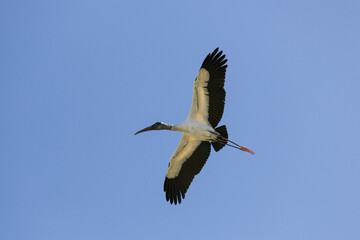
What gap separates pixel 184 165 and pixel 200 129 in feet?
6.22

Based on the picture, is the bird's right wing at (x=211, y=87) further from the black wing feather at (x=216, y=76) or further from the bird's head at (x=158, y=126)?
the bird's head at (x=158, y=126)

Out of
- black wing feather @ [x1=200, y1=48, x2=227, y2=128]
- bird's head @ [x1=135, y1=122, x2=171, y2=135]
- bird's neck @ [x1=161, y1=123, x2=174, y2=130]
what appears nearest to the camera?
black wing feather @ [x1=200, y1=48, x2=227, y2=128]

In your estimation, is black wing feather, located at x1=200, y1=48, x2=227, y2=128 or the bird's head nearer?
black wing feather, located at x1=200, y1=48, x2=227, y2=128

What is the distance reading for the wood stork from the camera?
59.7 ft

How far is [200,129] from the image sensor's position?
1848 centimetres

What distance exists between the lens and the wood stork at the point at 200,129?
1819cm

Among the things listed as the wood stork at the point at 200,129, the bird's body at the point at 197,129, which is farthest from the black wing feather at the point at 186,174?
the bird's body at the point at 197,129

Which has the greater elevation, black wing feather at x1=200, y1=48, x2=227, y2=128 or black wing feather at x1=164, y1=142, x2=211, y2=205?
black wing feather at x1=200, y1=48, x2=227, y2=128

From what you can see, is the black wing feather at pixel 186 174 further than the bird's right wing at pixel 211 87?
Yes

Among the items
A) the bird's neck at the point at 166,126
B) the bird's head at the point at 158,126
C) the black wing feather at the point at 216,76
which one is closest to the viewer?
the black wing feather at the point at 216,76

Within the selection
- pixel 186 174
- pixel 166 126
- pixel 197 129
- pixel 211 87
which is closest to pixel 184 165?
pixel 186 174

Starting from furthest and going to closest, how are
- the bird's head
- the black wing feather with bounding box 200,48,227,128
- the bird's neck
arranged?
the bird's head
the bird's neck
the black wing feather with bounding box 200,48,227,128

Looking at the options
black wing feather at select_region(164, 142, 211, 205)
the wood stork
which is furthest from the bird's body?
black wing feather at select_region(164, 142, 211, 205)

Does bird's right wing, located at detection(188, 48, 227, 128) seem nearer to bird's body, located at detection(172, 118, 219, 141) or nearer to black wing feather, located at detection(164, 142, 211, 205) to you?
bird's body, located at detection(172, 118, 219, 141)
